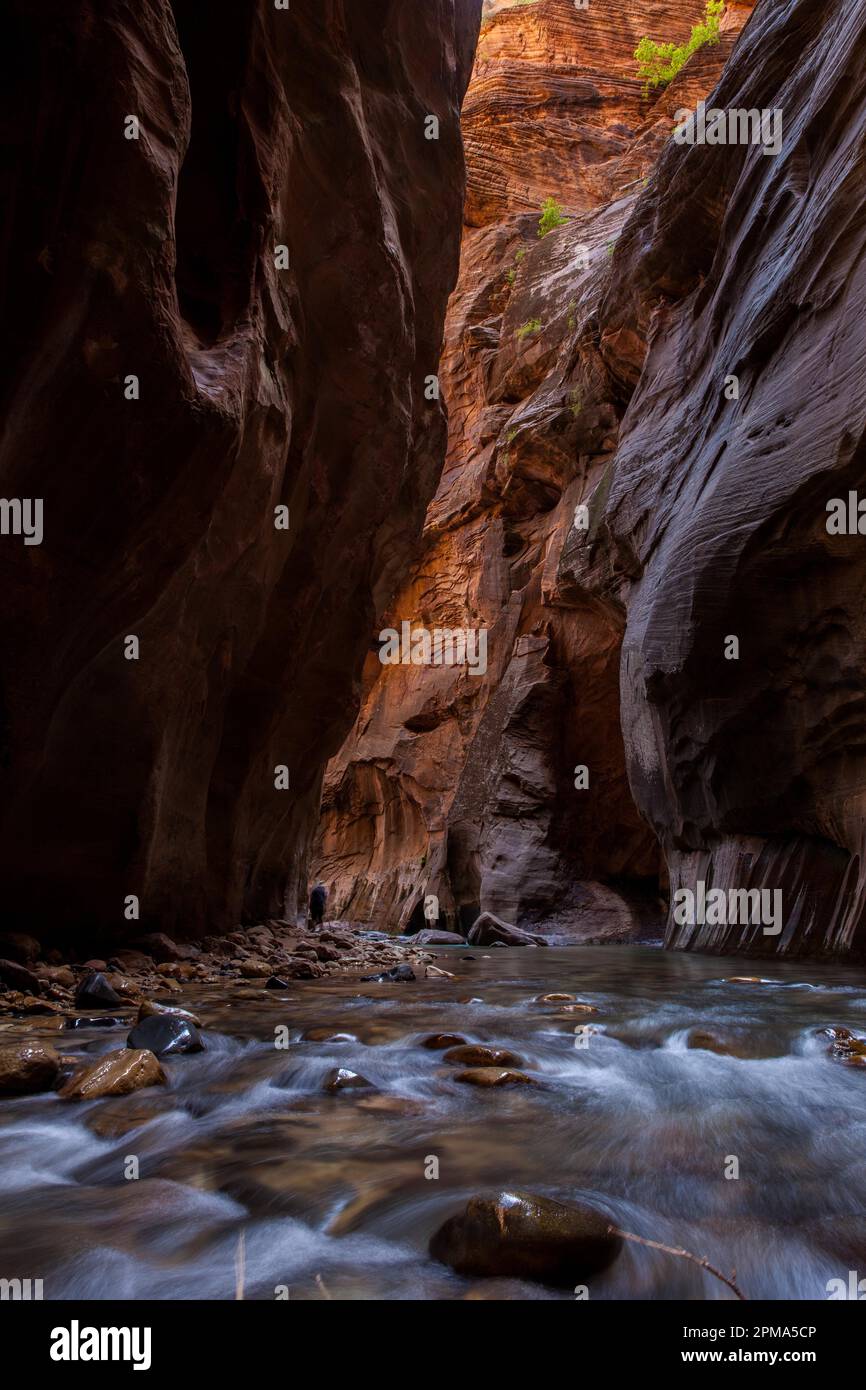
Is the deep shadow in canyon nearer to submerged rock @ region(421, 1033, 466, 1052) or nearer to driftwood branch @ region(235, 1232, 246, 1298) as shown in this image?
submerged rock @ region(421, 1033, 466, 1052)

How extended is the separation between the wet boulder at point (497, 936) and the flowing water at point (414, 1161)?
1254 cm

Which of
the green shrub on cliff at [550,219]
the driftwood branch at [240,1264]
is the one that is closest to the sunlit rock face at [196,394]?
the driftwood branch at [240,1264]

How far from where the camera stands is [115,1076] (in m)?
3.03

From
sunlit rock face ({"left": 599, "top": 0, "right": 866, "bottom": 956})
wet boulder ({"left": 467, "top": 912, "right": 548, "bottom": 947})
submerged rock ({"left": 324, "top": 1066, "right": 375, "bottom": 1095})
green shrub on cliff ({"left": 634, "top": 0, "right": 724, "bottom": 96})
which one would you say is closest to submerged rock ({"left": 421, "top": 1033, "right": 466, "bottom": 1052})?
submerged rock ({"left": 324, "top": 1066, "right": 375, "bottom": 1095})

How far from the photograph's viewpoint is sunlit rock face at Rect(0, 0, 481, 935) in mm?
4398

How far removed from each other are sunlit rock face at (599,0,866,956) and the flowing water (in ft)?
17.8

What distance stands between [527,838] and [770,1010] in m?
15.9

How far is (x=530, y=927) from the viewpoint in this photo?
764 inches

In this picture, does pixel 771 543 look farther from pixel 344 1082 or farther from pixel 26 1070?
pixel 26 1070

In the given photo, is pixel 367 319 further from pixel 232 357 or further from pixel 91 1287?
pixel 91 1287

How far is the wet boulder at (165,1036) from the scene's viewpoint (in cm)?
358

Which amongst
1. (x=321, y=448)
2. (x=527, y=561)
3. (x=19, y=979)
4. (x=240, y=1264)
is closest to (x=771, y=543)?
(x=321, y=448)
